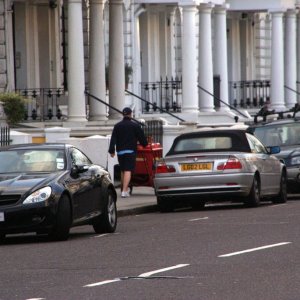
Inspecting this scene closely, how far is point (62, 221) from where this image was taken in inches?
740

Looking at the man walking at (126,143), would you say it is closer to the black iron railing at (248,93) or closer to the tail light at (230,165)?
the tail light at (230,165)

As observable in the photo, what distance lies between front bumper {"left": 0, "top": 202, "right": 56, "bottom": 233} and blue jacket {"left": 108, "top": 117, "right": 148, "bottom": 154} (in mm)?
9455

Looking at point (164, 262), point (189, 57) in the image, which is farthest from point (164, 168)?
point (189, 57)

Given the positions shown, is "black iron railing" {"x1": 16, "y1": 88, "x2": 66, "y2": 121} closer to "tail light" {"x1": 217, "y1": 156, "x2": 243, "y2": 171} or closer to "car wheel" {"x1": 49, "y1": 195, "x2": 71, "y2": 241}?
→ "tail light" {"x1": 217, "y1": 156, "x2": 243, "y2": 171}

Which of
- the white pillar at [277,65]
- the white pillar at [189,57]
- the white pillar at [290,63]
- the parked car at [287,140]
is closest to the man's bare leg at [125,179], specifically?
the parked car at [287,140]

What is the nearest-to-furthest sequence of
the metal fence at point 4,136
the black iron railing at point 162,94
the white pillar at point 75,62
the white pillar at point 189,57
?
the metal fence at point 4,136
the white pillar at point 75,62
the white pillar at point 189,57
the black iron railing at point 162,94

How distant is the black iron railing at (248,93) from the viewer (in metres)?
49.0

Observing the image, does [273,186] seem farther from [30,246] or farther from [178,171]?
[30,246]

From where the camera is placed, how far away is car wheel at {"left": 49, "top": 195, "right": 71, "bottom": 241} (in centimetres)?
1875

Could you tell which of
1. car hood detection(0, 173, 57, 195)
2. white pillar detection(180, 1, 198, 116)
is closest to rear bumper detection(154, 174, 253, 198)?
car hood detection(0, 173, 57, 195)

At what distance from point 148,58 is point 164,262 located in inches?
1113

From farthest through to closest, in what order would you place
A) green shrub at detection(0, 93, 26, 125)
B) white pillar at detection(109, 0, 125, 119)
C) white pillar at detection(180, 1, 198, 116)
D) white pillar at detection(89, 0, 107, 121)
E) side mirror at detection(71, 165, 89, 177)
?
white pillar at detection(180, 1, 198, 116), white pillar at detection(109, 0, 125, 119), white pillar at detection(89, 0, 107, 121), green shrub at detection(0, 93, 26, 125), side mirror at detection(71, 165, 89, 177)

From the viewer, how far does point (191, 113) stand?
1590 inches

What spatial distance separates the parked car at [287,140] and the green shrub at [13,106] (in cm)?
563
